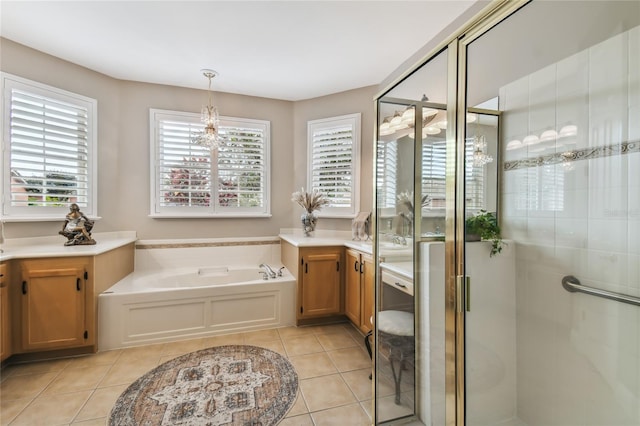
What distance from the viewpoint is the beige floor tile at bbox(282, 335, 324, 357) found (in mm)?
2553

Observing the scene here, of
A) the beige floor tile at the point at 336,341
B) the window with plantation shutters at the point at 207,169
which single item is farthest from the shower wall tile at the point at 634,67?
the window with plantation shutters at the point at 207,169

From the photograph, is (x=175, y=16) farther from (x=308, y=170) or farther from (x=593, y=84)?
(x=593, y=84)

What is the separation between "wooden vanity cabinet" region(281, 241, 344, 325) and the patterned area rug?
0.67 metres

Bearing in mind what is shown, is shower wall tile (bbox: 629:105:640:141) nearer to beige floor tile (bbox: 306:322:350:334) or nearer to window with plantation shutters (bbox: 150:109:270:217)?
beige floor tile (bbox: 306:322:350:334)

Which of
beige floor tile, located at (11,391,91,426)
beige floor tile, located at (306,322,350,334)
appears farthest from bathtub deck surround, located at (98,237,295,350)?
beige floor tile, located at (11,391,91,426)

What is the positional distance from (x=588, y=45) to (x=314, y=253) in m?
2.48

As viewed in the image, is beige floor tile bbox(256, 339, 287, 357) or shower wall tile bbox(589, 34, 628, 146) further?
beige floor tile bbox(256, 339, 287, 357)

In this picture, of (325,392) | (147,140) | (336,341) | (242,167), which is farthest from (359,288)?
(147,140)

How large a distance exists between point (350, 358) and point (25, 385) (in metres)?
2.44

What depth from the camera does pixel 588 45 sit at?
4.20 ft

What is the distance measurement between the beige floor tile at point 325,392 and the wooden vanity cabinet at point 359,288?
0.60 metres

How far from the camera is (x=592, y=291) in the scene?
1312 mm

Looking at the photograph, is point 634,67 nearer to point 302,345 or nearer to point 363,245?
point 363,245

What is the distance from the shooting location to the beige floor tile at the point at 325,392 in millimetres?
1879
